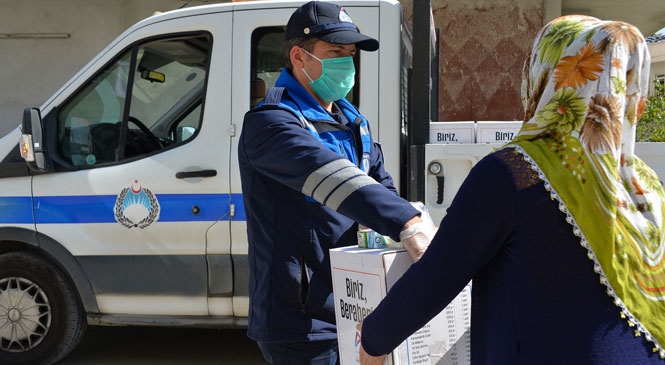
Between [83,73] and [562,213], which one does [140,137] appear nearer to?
[83,73]

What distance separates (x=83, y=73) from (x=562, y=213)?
3.83m

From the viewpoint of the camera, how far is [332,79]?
2453mm

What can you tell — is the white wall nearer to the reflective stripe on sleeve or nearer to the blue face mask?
the blue face mask

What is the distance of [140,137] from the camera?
4602 millimetres

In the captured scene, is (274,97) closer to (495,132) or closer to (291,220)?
(291,220)

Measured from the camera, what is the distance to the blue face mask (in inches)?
95.7

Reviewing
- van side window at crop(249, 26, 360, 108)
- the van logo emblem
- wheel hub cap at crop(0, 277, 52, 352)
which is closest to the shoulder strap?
van side window at crop(249, 26, 360, 108)

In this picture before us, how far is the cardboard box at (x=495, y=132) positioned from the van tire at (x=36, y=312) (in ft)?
9.17

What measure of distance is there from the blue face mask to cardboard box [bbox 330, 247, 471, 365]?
0.65 meters

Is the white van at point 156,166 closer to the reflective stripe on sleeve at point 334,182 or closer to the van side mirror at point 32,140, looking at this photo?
the van side mirror at point 32,140

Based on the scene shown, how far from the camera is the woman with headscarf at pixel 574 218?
4.60ft

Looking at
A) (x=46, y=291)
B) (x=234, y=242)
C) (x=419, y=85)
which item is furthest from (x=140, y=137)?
(x=419, y=85)

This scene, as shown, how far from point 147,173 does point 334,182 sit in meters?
2.70

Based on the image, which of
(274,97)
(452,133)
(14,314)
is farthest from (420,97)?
(14,314)
